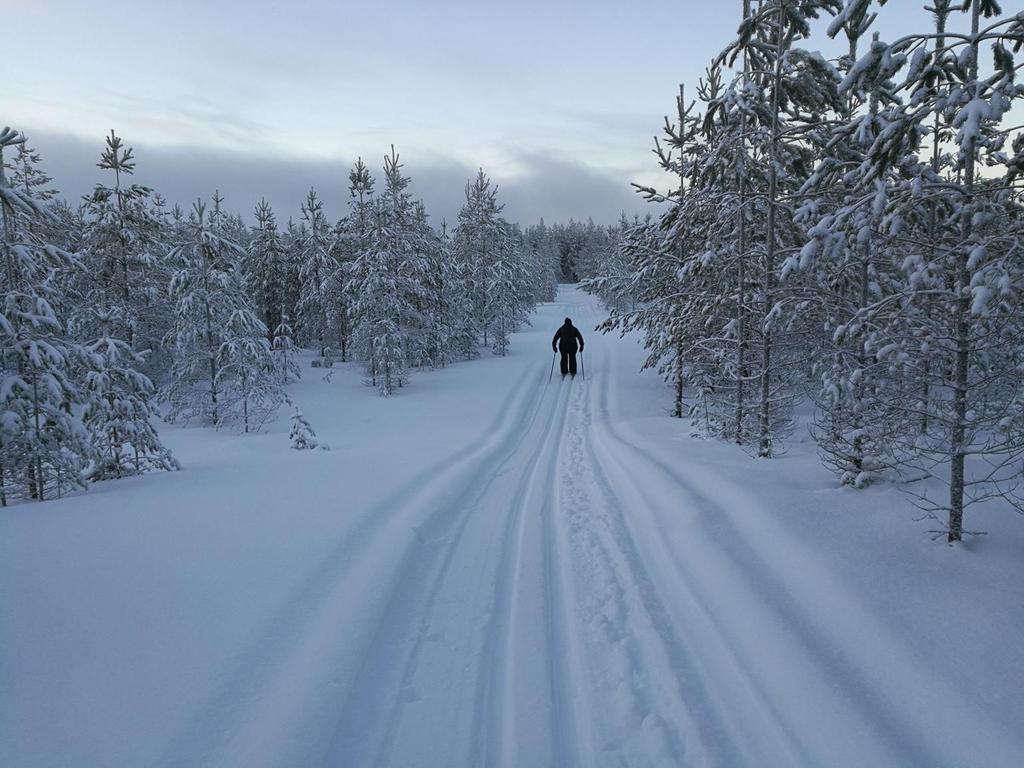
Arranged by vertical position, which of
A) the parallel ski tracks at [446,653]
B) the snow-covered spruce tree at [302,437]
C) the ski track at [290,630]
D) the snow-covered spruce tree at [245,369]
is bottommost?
the parallel ski tracks at [446,653]

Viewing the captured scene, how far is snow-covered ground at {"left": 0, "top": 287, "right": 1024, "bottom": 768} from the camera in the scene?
3.38 meters

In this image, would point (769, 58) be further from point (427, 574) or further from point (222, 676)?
point (222, 676)

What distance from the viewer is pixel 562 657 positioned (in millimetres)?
4348

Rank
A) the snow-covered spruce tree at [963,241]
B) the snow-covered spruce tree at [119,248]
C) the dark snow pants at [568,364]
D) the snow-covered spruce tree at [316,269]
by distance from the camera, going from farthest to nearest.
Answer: the snow-covered spruce tree at [316,269] < the dark snow pants at [568,364] < the snow-covered spruce tree at [119,248] < the snow-covered spruce tree at [963,241]

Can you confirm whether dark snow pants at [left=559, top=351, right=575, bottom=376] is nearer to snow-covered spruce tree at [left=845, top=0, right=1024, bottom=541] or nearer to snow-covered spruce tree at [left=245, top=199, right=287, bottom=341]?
snow-covered spruce tree at [left=845, top=0, right=1024, bottom=541]

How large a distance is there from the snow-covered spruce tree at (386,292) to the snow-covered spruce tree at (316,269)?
24.6ft

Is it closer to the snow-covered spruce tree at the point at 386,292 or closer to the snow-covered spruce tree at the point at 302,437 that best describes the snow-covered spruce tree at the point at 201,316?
the snow-covered spruce tree at the point at 386,292

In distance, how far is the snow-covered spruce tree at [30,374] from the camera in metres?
8.20

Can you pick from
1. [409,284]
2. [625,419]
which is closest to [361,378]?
[409,284]

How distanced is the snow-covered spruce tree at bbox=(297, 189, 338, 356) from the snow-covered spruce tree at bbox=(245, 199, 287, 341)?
1.43 meters

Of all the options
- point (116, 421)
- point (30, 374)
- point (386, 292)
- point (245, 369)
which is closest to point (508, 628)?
point (30, 374)

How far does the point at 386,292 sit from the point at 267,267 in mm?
17115

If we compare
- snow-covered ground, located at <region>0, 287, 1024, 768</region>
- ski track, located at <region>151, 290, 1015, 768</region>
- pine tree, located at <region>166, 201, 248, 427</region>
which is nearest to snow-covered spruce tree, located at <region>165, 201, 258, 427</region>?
pine tree, located at <region>166, 201, 248, 427</region>

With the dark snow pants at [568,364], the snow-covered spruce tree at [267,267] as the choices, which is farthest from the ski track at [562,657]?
the snow-covered spruce tree at [267,267]
